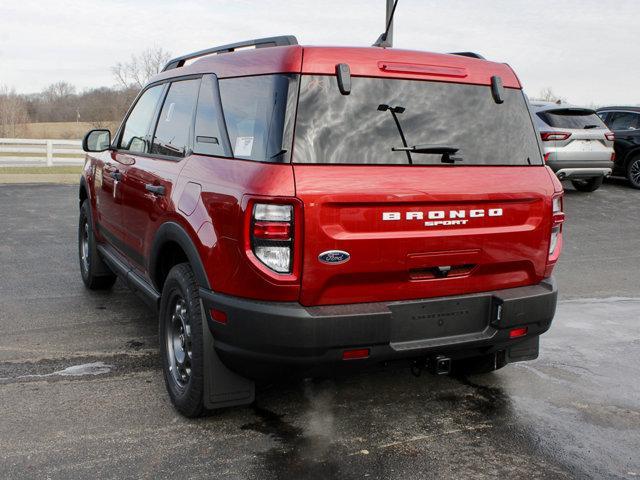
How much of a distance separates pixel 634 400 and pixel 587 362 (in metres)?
0.69

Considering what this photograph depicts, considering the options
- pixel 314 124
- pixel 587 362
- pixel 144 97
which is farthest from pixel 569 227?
pixel 314 124

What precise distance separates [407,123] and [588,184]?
487 inches

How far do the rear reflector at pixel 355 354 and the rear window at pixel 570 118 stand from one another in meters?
10.7

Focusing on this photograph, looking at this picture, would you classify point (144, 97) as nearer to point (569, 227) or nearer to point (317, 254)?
point (317, 254)

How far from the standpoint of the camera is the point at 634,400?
4.01 m

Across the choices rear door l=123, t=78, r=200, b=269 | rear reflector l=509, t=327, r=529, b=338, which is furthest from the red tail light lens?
rear reflector l=509, t=327, r=529, b=338

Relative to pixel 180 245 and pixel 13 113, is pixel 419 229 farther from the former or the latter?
pixel 13 113

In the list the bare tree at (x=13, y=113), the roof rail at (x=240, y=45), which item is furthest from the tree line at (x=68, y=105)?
the roof rail at (x=240, y=45)

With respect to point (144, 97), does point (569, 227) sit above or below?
below

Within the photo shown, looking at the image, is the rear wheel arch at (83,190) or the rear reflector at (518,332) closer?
the rear reflector at (518,332)

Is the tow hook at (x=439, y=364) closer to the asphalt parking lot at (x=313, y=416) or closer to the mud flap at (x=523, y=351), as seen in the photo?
the asphalt parking lot at (x=313, y=416)

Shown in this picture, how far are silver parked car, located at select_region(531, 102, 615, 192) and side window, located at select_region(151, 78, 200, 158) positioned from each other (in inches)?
375

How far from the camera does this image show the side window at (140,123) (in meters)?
4.63

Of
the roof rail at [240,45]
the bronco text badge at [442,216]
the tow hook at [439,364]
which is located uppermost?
the roof rail at [240,45]
